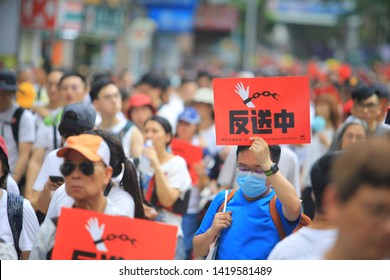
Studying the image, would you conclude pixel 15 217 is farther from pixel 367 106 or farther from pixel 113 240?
pixel 367 106

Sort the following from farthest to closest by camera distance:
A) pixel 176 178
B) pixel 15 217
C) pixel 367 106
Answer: pixel 367 106
pixel 176 178
pixel 15 217

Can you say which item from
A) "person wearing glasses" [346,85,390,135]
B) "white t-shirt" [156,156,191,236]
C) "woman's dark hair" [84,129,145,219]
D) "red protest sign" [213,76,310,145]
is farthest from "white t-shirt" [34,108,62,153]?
"red protest sign" [213,76,310,145]

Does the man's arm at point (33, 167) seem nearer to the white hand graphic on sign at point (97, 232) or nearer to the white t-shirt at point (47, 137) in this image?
the white t-shirt at point (47, 137)

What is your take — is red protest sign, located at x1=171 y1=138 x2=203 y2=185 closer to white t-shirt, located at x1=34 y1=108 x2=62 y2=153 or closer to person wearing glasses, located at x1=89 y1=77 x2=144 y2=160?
person wearing glasses, located at x1=89 y1=77 x2=144 y2=160

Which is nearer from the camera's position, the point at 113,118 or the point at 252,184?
the point at 252,184

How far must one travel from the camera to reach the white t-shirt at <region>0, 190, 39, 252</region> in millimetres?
4969

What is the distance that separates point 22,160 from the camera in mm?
8547

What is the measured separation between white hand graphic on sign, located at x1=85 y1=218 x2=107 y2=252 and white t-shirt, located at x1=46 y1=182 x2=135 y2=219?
0.63m

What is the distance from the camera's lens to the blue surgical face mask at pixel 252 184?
17.3 ft

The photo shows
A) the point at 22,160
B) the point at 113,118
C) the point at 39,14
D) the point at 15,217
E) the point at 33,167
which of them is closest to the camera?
the point at 15,217

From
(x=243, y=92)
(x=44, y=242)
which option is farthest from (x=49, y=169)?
(x=44, y=242)

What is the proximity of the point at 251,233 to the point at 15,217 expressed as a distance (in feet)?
4.16
